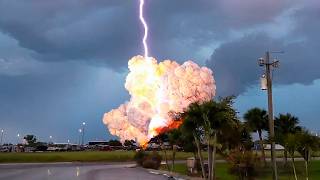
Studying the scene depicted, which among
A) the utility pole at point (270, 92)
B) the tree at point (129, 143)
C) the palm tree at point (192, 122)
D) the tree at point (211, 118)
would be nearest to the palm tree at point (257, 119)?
the palm tree at point (192, 122)

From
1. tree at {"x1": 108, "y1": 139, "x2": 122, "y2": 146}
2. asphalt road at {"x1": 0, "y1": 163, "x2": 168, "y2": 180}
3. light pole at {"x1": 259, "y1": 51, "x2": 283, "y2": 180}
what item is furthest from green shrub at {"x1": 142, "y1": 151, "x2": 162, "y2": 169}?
tree at {"x1": 108, "y1": 139, "x2": 122, "y2": 146}

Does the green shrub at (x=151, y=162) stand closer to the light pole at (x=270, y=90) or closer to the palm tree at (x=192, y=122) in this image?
the palm tree at (x=192, y=122)

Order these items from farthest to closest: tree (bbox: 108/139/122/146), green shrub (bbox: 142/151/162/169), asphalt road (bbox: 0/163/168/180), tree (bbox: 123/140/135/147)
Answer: tree (bbox: 108/139/122/146) < tree (bbox: 123/140/135/147) < green shrub (bbox: 142/151/162/169) < asphalt road (bbox: 0/163/168/180)

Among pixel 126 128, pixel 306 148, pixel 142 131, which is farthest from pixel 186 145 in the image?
pixel 126 128

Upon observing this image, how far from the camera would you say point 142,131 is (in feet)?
432

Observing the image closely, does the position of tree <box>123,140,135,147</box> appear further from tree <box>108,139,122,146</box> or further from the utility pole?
the utility pole

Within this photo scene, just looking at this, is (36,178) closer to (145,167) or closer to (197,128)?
(197,128)

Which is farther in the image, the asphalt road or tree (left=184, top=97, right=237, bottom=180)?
the asphalt road

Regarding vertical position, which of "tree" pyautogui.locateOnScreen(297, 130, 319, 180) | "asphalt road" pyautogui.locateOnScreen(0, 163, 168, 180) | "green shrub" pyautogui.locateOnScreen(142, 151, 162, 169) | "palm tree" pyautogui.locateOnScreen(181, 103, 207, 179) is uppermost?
"palm tree" pyautogui.locateOnScreen(181, 103, 207, 179)

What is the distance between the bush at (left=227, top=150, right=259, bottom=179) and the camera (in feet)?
115

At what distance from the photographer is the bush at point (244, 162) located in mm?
35156

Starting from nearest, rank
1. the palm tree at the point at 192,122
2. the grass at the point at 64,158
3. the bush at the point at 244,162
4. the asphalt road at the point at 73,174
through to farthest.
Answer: the bush at the point at 244,162 < the palm tree at the point at 192,122 < the asphalt road at the point at 73,174 < the grass at the point at 64,158

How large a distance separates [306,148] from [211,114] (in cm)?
844

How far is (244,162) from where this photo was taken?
3538 cm
